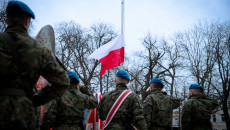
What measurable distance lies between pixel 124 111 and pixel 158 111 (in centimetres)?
156

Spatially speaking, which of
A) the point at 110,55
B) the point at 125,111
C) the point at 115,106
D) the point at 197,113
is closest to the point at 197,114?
the point at 197,113

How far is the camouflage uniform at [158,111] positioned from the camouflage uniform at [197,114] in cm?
51

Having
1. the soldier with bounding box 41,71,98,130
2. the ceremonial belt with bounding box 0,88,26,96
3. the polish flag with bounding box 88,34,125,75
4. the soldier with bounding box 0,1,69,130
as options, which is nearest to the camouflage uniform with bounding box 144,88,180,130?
the soldier with bounding box 41,71,98,130

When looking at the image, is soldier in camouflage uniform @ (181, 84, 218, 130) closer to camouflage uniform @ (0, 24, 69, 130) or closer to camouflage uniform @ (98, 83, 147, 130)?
camouflage uniform @ (98, 83, 147, 130)

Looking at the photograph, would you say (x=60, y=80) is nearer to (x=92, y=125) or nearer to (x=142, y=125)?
(x=142, y=125)

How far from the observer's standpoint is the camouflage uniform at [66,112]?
11.5ft

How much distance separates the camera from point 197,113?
5.20 metres

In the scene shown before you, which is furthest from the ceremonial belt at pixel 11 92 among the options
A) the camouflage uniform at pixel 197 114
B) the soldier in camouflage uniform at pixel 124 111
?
the camouflage uniform at pixel 197 114

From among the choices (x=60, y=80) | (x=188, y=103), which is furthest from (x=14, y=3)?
(x=188, y=103)

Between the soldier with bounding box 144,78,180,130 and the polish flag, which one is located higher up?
the polish flag

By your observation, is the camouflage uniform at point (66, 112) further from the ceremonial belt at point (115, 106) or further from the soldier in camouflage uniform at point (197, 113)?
the soldier in camouflage uniform at point (197, 113)

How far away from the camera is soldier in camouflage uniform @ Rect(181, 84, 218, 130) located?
204 inches

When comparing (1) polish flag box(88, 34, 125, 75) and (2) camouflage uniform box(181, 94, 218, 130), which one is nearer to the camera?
(2) camouflage uniform box(181, 94, 218, 130)

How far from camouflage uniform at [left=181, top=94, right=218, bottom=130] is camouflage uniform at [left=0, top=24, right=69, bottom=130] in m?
4.23
